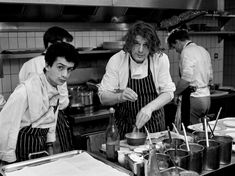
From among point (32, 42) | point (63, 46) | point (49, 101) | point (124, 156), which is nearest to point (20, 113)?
point (49, 101)

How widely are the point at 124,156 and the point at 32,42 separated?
2.67m

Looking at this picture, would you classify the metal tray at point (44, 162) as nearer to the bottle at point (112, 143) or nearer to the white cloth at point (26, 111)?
the bottle at point (112, 143)

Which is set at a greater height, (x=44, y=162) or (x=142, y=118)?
(x=142, y=118)

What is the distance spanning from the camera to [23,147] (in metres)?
2.39

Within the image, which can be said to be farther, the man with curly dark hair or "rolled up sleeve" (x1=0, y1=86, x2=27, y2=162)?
the man with curly dark hair

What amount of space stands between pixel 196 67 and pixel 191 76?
0.45ft

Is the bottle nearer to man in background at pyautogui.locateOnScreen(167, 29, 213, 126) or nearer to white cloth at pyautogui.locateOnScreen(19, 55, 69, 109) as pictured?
white cloth at pyautogui.locateOnScreen(19, 55, 69, 109)

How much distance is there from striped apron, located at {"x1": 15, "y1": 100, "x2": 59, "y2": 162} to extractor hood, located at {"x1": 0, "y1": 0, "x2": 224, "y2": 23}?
1605mm

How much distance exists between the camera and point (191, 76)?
4.34 meters

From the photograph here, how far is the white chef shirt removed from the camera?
109 inches

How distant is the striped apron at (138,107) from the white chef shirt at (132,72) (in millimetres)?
47

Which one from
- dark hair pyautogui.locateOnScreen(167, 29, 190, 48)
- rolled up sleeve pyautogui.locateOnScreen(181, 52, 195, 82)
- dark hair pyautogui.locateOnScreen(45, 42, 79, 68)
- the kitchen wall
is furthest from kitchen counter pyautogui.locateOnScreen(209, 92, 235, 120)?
dark hair pyautogui.locateOnScreen(45, 42, 79, 68)

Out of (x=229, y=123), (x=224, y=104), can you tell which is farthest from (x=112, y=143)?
(x=224, y=104)

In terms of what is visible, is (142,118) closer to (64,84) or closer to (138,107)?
(138,107)
